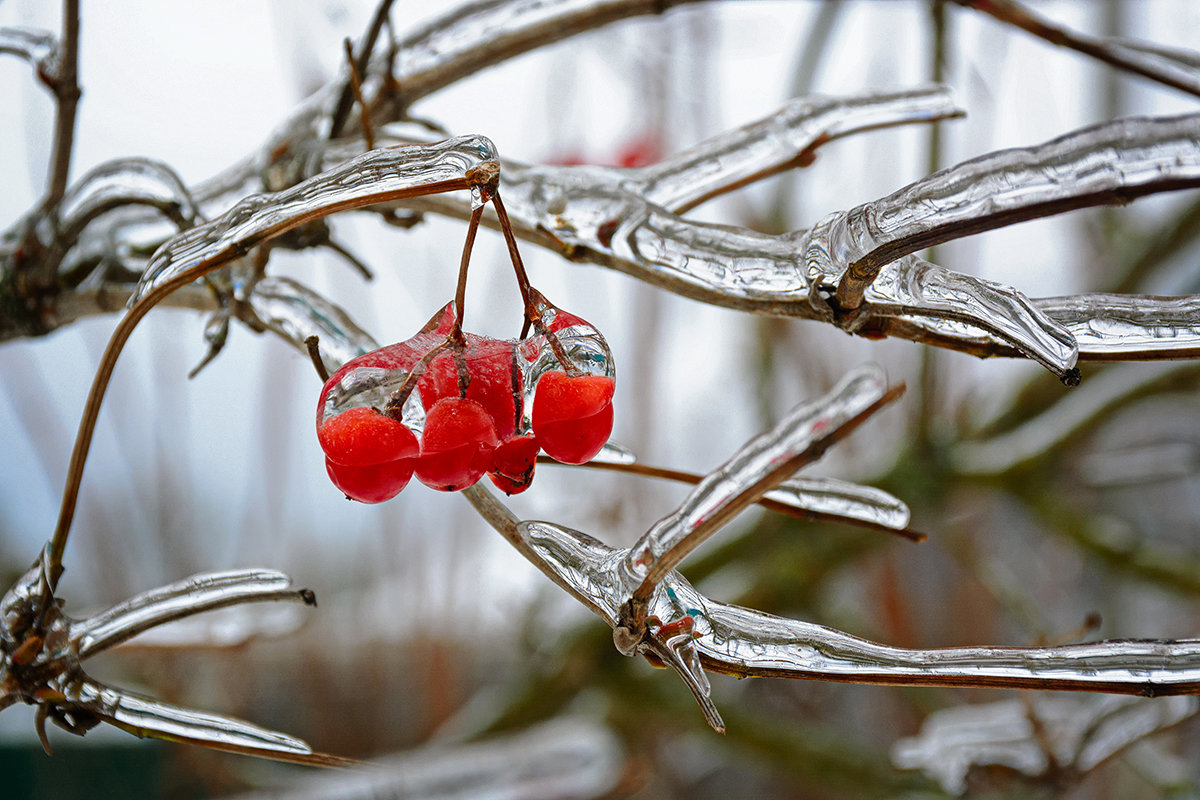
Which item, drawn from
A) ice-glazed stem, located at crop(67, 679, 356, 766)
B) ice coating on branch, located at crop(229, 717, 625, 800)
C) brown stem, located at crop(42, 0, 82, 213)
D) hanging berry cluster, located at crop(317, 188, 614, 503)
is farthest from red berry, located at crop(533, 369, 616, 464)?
ice coating on branch, located at crop(229, 717, 625, 800)

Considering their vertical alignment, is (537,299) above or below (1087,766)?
above

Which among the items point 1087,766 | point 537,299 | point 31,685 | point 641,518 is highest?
point 537,299

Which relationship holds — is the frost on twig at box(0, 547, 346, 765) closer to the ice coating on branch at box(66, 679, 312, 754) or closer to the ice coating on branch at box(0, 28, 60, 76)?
the ice coating on branch at box(66, 679, 312, 754)

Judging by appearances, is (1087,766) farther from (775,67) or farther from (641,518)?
(775,67)

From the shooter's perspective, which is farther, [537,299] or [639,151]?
[639,151]

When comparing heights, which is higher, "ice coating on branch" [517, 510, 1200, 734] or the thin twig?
the thin twig

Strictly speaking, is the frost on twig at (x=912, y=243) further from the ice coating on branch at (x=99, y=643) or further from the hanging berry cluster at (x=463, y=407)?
the ice coating on branch at (x=99, y=643)

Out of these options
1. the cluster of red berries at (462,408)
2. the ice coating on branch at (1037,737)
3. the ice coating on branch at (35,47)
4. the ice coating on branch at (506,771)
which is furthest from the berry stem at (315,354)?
the ice coating on branch at (506,771)

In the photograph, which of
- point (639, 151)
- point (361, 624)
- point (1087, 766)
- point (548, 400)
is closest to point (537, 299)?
point (548, 400)
